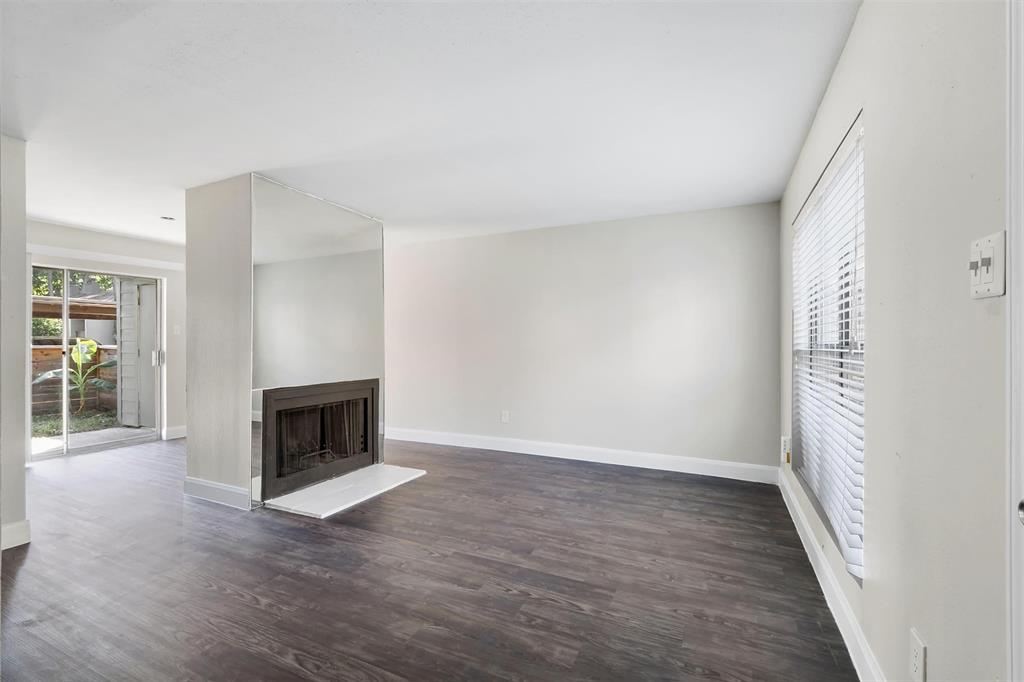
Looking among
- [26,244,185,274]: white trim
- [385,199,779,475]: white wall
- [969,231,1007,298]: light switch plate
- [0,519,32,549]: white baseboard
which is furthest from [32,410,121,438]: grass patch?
[969,231,1007,298]: light switch plate

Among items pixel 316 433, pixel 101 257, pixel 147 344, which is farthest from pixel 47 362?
pixel 316 433

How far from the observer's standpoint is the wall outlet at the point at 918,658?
1109 mm

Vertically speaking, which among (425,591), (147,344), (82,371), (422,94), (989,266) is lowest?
(425,591)

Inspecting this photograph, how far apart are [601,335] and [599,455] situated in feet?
3.99

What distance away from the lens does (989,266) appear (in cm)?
83

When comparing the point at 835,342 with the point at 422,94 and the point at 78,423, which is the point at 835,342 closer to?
the point at 422,94

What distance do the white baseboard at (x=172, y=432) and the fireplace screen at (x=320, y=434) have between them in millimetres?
3235

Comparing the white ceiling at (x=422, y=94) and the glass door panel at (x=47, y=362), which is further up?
the white ceiling at (x=422, y=94)

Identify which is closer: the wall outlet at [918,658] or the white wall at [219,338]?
the wall outlet at [918,658]

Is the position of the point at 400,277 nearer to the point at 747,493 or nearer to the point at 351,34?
the point at 351,34

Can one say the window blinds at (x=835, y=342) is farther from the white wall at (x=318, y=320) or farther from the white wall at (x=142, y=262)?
the white wall at (x=142, y=262)

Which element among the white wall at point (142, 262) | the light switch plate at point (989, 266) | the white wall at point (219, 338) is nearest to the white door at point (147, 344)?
the white wall at point (142, 262)

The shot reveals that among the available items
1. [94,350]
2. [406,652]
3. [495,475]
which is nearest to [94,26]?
[406,652]

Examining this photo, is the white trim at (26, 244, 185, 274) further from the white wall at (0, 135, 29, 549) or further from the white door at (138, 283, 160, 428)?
the white wall at (0, 135, 29, 549)
